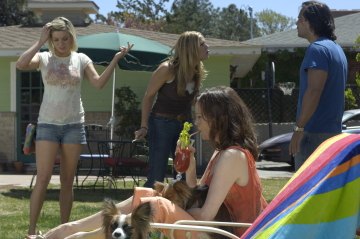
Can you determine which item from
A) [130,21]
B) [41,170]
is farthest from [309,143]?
[130,21]

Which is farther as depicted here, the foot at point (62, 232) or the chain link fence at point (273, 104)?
the chain link fence at point (273, 104)

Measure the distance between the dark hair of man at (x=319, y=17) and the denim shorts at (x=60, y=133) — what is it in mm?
2124

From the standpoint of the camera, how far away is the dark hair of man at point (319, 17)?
3.79 meters

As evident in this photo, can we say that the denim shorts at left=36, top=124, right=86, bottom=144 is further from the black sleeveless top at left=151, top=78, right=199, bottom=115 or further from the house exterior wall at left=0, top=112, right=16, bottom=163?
the house exterior wall at left=0, top=112, right=16, bottom=163

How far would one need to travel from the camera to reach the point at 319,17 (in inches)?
149

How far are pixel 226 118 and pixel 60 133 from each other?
1923 millimetres

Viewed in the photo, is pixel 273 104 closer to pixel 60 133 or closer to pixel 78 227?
pixel 60 133

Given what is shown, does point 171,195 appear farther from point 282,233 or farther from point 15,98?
point 15,98

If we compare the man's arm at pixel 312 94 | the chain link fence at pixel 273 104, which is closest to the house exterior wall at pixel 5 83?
the chain link fence at pixel 273 104

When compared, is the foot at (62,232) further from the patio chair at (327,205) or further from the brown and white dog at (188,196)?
the patio chair at (327,205)

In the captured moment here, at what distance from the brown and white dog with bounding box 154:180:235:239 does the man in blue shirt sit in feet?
3.56

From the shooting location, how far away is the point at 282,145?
1183 centimetres

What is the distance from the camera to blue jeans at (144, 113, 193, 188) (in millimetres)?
4441

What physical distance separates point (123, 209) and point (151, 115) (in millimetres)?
1606
